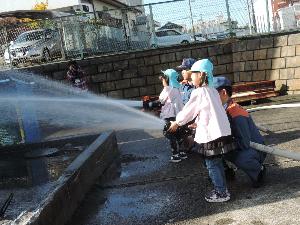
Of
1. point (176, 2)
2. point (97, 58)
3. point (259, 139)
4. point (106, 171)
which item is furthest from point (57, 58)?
point (259, 139)

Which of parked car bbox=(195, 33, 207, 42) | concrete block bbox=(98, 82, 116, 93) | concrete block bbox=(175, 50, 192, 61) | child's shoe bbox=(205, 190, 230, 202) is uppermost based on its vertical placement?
parked car bbox=(195, 33, 207, 42)

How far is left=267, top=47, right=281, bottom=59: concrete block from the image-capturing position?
12688mm

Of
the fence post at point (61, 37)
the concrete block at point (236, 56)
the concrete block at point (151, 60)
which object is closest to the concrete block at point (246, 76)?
the concrete block at point (236, 56)

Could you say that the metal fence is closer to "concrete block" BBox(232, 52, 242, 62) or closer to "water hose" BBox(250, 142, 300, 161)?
"concrete block" BBox(232, 52, 242, 62)

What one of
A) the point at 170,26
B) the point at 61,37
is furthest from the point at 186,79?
the point at 61,37

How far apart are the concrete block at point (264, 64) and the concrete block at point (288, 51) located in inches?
18.1

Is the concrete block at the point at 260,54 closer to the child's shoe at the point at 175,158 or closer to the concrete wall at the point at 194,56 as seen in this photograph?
the concrete wall at the point at 194,56

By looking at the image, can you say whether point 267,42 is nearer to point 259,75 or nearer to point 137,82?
point 259,75

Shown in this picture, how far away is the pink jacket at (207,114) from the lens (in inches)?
171

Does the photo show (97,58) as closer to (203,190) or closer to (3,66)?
(3,66)

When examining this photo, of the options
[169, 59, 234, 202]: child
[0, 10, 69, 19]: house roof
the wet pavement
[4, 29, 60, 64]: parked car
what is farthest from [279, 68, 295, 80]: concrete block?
[0, 10, 69, 19]: house roof

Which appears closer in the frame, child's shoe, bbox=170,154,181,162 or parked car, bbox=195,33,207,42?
child's shoe, bbox=170,154,181,162

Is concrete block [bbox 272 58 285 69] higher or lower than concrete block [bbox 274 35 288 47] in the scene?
lower

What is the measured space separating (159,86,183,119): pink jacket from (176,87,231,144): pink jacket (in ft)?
6.62
